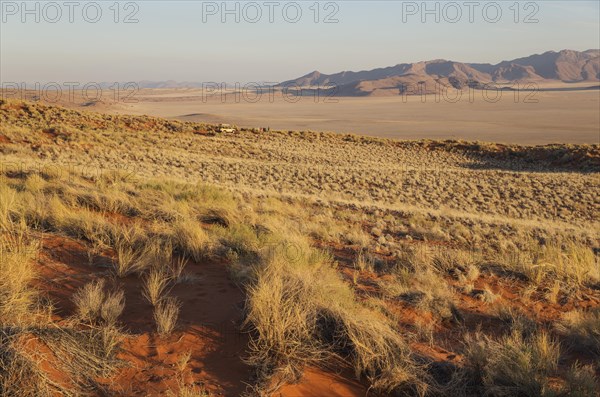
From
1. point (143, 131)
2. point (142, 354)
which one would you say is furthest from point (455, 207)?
point (143, 131)

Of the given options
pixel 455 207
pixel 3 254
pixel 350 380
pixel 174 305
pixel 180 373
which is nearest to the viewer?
pixel 180 373

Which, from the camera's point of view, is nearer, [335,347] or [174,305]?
[335,347]

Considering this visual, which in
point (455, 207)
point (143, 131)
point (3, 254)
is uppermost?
point (143, 131)

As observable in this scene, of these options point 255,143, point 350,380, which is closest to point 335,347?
point 350,380

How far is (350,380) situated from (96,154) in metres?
20.7

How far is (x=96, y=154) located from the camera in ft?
71.7

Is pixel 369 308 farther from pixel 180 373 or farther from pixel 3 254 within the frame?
pixel 3 254

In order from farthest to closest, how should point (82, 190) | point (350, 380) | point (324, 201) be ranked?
1. point (324, 201)
2. point (82, 190)
3. point (350, 380)

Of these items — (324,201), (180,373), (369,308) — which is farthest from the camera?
(324,201)

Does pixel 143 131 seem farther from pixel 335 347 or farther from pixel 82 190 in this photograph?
pixel 335 347

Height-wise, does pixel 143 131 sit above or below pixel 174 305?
above

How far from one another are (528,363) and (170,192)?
31.1 feet

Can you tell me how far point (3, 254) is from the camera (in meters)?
4.99

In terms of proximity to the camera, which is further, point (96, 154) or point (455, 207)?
point (96, 154)
